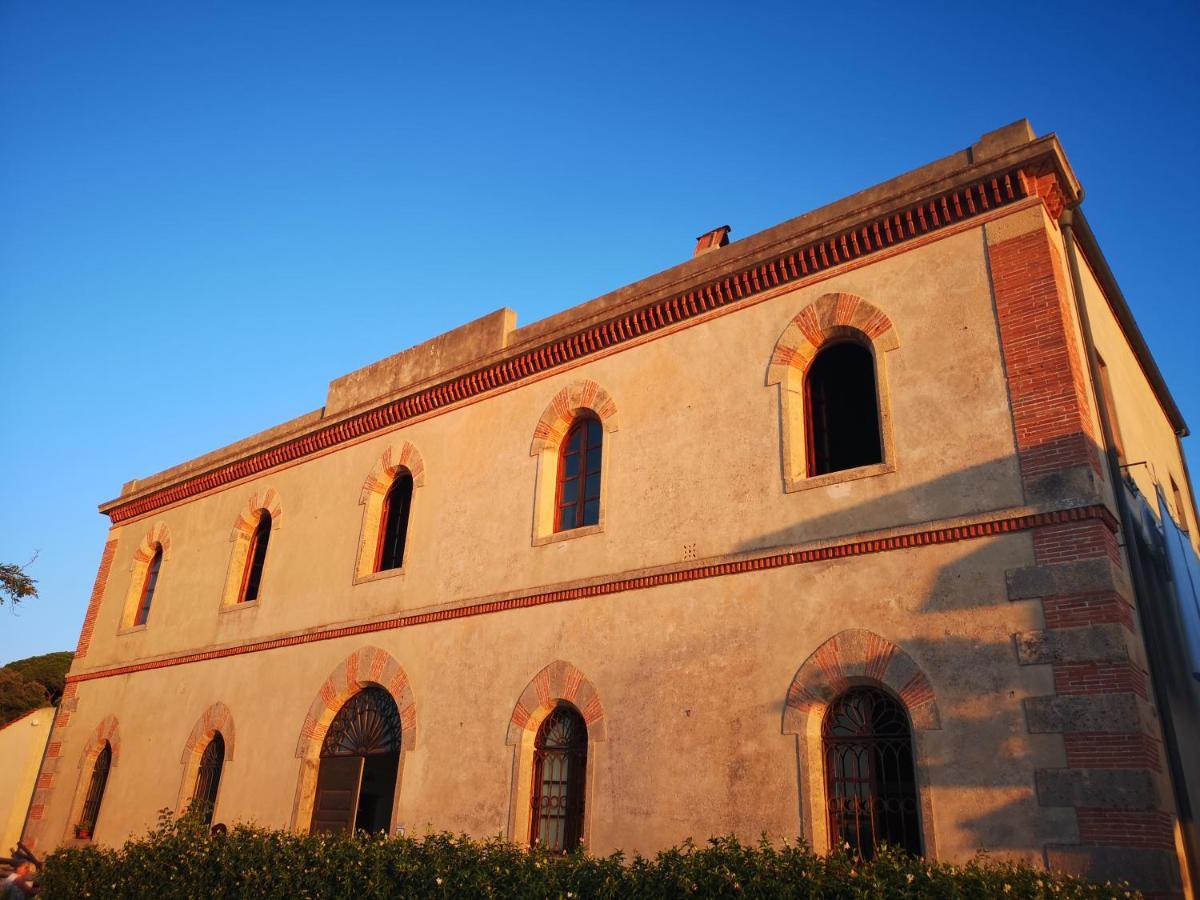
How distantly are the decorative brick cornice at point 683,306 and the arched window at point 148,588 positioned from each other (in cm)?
240

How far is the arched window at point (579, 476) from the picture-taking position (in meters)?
10.7

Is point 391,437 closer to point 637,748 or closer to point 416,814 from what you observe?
point 416,814

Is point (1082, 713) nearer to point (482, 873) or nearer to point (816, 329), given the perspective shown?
point (816, 329)

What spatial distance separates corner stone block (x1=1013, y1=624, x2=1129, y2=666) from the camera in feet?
22.3

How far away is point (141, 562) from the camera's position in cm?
1670

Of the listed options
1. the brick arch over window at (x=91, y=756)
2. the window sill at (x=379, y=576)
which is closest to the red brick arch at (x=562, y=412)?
the window sill at (x=379, y=576)

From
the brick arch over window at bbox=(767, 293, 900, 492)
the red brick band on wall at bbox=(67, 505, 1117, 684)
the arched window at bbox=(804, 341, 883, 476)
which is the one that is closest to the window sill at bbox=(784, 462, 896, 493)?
the brick arch over window at bbox=(767, 293, 900, 492)

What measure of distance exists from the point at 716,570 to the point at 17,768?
15660 mm

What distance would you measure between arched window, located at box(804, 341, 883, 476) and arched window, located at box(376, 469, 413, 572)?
5.71m

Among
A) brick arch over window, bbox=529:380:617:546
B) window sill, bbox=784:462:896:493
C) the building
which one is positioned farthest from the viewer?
brick arch over window, bbox=529:380:617:546

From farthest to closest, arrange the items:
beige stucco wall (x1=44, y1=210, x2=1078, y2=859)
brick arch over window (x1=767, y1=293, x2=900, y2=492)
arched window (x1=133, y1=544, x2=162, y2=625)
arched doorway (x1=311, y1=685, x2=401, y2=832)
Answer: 1. arched window (x1=133, y1=544, x2=162, y2=625)
2. arched doorway (x1=311, y1=685, x2=401, y2=832)
3. brick arch over window (x1=767, y1=293, x2=900, y2=492)
4. beige stucco wall (x1=44, y1=210, x2=1078, y2=859)

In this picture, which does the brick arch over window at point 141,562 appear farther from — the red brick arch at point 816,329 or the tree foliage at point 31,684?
the red brick arch at point 816,329

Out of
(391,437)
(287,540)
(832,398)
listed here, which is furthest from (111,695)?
(832,398)

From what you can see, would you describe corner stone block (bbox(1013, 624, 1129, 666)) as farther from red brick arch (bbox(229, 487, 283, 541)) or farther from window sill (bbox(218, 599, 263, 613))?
red brick arch (bbox(229, 487, 283, 541))
